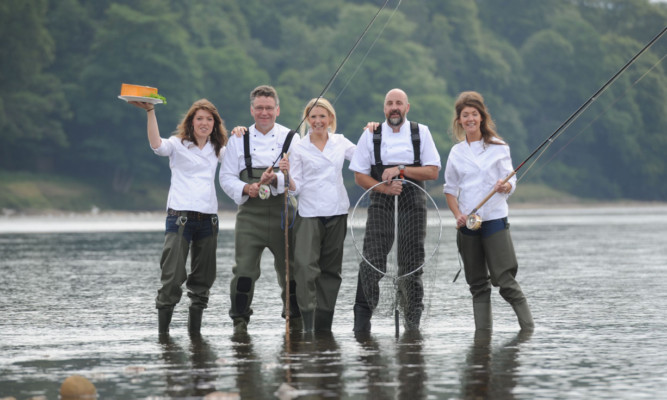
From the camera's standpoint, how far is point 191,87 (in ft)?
252

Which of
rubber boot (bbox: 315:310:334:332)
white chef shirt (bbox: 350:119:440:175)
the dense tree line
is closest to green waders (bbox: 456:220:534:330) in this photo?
white chef shirt (bbox: 350:119:440:175)

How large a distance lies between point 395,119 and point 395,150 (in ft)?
0.78

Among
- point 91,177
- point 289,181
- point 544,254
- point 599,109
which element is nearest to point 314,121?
point 289,181

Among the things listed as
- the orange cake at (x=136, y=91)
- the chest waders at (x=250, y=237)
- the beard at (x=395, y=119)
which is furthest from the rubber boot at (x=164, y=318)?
the beard at (x=395, y=119)

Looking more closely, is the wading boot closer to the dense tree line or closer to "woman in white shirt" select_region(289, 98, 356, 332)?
"woman in white shirt" select_region(289, 98, 356, 332)

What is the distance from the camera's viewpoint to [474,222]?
30.6ft

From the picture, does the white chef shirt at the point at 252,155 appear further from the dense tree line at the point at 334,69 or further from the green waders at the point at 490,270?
the dense tree line at the point at 334,69

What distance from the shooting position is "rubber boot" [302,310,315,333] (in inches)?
380

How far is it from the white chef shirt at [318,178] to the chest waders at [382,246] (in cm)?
26

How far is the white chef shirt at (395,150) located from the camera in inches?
379

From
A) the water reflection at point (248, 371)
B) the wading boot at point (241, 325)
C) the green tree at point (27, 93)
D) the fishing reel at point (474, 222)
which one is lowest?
the water reflection at point (248, 371)

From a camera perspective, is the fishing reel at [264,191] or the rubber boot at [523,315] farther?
the rubber boot at [523,315]

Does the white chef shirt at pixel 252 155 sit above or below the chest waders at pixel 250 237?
above

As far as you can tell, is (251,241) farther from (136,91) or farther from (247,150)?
(136,91)
